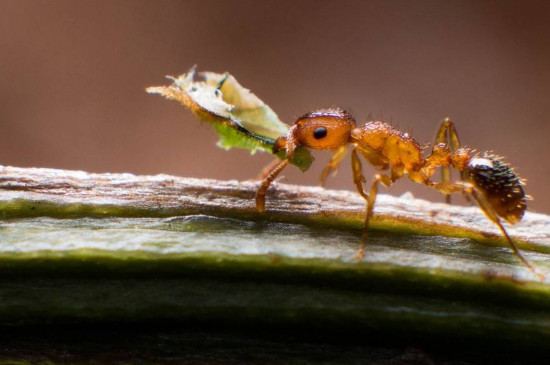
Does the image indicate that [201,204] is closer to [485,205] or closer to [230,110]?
[230,110]

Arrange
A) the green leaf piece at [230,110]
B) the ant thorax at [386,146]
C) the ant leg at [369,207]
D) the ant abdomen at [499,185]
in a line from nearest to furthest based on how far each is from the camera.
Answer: the ant leg at [369,207] < the green leaf piece at [230,110] < the ant abdomen at [499,185] < the ant thorax at [386,146]

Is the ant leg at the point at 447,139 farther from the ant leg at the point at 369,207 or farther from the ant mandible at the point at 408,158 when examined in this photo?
the ant leg at the point at 369,207

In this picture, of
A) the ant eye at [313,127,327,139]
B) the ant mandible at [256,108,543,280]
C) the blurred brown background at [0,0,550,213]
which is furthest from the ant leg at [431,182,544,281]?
the blurred brown background at [0,0,550,213]

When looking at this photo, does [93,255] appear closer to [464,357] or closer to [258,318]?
[258,318]

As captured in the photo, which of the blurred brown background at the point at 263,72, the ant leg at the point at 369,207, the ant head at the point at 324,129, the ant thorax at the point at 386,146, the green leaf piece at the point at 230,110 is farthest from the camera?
the blurred brown background at the point at 263,72

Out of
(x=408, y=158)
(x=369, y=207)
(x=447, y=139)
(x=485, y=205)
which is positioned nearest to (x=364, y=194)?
(x=369, y=207)

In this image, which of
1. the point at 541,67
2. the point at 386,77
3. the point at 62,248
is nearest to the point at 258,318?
the point at 62,248

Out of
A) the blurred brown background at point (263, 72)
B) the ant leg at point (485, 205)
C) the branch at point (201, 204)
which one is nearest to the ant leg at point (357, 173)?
the branch at point (201, 204)

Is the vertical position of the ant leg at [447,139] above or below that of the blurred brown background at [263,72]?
below
